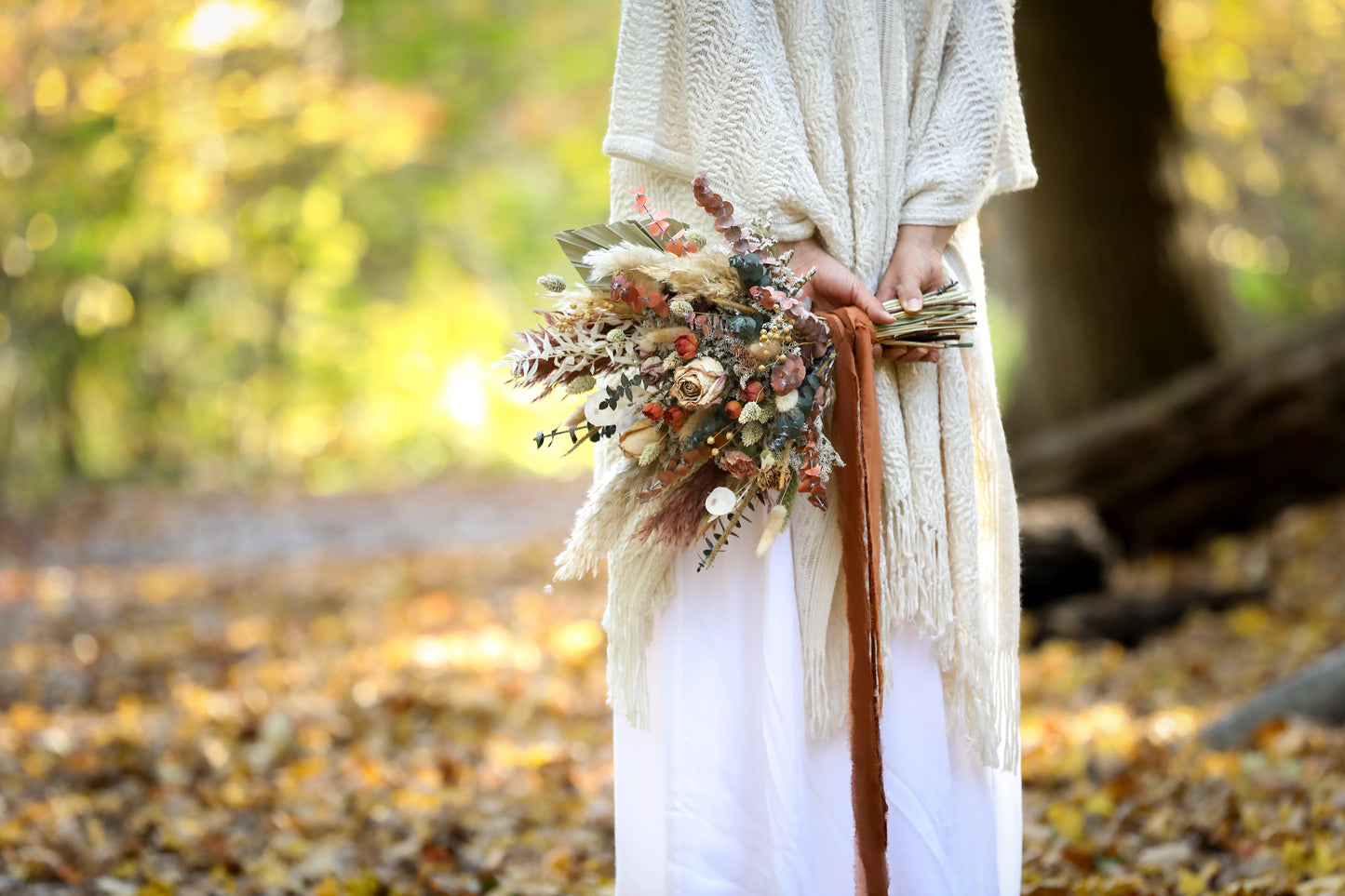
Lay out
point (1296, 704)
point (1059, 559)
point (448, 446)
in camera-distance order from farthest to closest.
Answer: point (448, 446) → point (1059, 559) → point (1296, 704)

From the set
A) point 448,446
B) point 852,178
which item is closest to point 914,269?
point 852,178

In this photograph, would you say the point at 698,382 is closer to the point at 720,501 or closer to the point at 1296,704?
the point at 720,501

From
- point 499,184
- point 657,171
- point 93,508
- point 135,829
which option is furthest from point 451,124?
point 657,171

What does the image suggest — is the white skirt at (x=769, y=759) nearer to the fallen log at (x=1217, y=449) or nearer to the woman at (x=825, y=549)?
the woman at (x=825, y=549)

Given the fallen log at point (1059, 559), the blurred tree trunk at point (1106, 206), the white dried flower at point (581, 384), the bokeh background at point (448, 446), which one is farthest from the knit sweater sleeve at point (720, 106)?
the blurred tree trunk at point (1106, 206)

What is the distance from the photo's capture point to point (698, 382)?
1729 millimetres

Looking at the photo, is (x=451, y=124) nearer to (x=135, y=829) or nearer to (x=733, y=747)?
(x=135, y=829)

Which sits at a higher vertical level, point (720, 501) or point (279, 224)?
point (279, 224)

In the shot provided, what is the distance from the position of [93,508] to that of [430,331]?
5370 millimetres

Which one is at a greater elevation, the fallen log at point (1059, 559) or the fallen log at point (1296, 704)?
the fallen log at point (1059, 559)

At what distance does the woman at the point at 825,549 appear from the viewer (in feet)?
6.16

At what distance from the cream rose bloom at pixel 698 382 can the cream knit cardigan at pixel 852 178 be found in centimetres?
24

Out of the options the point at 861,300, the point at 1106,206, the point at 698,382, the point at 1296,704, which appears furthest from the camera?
the point at 1106,206

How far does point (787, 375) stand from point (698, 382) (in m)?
0.13
